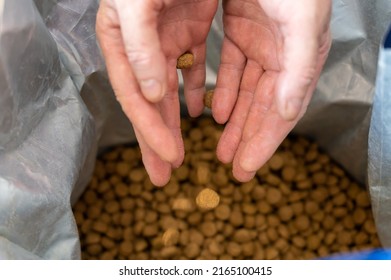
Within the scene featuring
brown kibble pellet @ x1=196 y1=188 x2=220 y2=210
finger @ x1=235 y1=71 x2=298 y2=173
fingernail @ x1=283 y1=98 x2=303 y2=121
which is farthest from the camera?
brown kibble pellet @ x1=196 y1=188 x2=220 y2=210

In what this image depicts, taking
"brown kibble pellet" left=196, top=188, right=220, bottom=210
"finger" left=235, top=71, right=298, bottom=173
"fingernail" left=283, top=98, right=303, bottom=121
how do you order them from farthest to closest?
"brown kibble pellet" left=196, top=188, right=220, bottom=210, "finger" left=235, top=71, right=298, bottom=173, "fingernail" left=283, top=98, right=303, bottom=121

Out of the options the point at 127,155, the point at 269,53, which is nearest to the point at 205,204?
the point at 127,155

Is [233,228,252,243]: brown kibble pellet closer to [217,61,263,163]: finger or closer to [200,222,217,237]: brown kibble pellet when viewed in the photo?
[200,222,217,237]: brown kibble pellet

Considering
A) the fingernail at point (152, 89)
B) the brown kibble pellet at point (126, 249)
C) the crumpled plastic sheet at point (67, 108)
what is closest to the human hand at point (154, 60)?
the fingernail at point (152, 89)

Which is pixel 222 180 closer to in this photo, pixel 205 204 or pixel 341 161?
pixel 205 204

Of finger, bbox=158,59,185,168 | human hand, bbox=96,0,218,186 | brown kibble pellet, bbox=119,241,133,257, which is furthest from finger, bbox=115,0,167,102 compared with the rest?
brown kibble pellet, bbox=119,241,133,257

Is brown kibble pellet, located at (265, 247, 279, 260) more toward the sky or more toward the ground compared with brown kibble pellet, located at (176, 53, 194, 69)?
more toward the ground

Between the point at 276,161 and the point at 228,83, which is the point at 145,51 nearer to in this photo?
the point at 228,83
